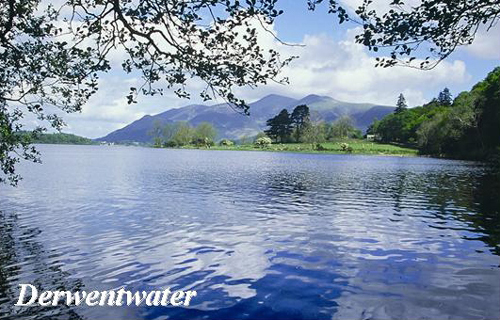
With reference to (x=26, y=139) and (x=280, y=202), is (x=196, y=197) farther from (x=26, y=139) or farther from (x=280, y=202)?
(x=26, y=139)

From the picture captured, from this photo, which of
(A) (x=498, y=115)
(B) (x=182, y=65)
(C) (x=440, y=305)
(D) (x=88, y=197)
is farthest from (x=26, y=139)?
(A) (x=498, y=115)

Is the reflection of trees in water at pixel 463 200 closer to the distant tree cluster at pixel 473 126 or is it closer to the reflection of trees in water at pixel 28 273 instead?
the reflection of trees in water at pixel 28 273

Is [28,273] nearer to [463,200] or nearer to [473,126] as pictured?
[463,200]

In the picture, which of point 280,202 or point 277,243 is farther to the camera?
point 280,202

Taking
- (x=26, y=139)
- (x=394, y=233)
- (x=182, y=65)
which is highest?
(x=182, y=65)

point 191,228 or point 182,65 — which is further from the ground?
Answer: point 182,65

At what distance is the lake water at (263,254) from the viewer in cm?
1330

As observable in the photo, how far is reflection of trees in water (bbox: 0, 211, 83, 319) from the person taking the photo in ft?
41.1

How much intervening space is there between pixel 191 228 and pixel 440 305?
1636 centimetres

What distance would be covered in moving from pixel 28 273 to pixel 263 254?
10935mm

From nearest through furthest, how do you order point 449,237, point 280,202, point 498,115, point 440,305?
point 440,305 < point 449,237 < point 280,202 < point 498,115

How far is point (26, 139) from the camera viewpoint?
2191 cm

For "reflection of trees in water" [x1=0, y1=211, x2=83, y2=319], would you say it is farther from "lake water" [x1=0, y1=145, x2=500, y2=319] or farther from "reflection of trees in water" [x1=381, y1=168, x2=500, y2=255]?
"reflection of trees in water" [x1=381, y1=168, x2=500, y2=255]

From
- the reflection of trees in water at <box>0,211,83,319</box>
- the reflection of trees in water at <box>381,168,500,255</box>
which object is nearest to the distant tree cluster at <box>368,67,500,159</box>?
the reflection of trees in water at <box>381,168,500,255</box>
